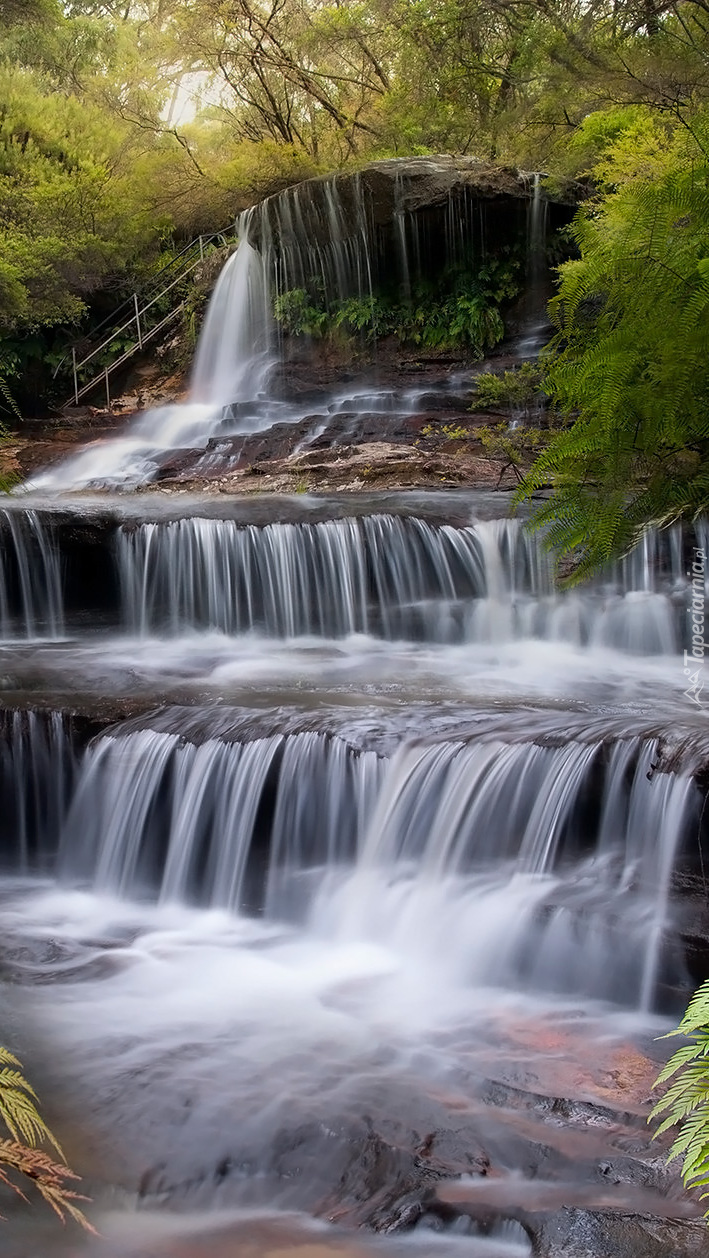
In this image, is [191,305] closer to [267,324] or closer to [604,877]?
[267,324]

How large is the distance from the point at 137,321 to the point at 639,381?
766 inches

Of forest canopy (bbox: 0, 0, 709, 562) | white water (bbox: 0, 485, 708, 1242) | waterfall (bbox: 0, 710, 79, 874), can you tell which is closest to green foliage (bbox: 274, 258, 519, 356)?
forest canopy (bbox: 0, 0, 709, 562)

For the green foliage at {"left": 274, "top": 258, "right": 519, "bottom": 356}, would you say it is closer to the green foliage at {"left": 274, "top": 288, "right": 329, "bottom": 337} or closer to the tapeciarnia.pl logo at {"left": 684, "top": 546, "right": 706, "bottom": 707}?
the green foliage at {"left": 274, "top": 288, "right": 329, "bottom": 337}

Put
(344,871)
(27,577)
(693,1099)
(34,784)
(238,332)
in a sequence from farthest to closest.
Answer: (238,332) < (27,577) < (34,784) < (344,871) < (693,1099)

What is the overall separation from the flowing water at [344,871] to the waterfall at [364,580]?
35 mm

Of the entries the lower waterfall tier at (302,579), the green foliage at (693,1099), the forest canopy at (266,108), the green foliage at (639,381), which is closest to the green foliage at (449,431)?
the forest canopy at (266,108)

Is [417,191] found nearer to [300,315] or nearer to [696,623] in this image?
[300,315]

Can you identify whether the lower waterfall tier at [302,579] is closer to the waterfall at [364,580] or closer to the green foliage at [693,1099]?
the waterfall at [364,580]

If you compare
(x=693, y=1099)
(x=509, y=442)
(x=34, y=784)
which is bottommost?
(x=34, y=784)

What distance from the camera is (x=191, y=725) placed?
8.34 m

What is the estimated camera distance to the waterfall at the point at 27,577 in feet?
40.0

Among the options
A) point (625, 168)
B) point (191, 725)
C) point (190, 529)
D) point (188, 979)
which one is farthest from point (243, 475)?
point (188, 979)

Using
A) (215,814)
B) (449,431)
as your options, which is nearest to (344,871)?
(215,814)

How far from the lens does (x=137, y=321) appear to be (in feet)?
71.1
